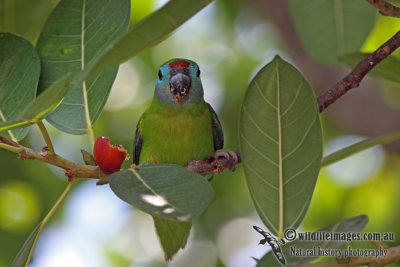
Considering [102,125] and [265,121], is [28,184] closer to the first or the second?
[102,125]

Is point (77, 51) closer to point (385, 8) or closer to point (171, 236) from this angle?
point (385, 8)

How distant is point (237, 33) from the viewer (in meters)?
4.47

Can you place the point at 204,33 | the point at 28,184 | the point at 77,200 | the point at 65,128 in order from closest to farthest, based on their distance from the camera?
the point at 65,128, the point at 28,184, the point at 77,200, the point at 204,33

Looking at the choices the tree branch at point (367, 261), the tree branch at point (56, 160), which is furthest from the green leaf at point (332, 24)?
the tree branch at point (56, 160)

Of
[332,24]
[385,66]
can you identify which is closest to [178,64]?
[332,24]

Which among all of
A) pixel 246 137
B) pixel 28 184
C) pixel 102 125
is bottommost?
pixel 246 137

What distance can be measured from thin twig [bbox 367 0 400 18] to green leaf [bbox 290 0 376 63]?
72 cm

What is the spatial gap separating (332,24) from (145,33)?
4.13ft

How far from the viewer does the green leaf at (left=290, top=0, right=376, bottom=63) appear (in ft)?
6.59

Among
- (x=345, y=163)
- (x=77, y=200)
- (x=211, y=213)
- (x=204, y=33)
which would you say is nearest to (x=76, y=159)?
(x=77, y=200)

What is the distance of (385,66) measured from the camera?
1458mm

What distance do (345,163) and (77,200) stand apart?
2210 mm

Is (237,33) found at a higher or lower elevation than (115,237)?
higher
